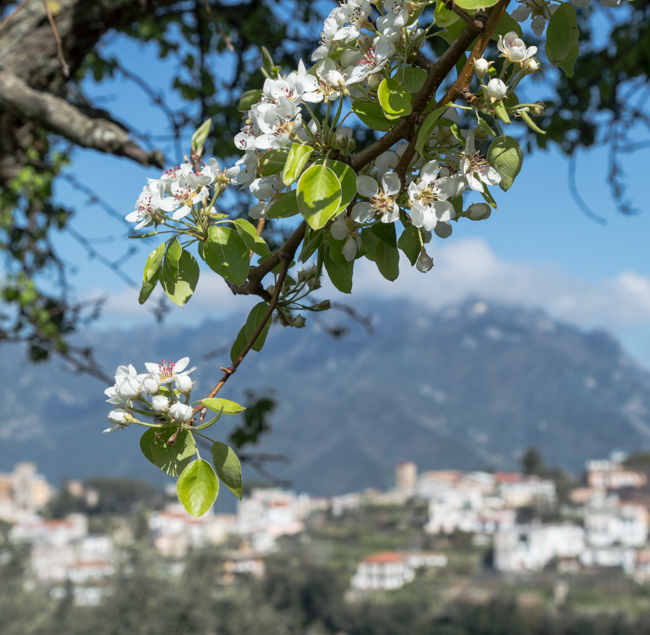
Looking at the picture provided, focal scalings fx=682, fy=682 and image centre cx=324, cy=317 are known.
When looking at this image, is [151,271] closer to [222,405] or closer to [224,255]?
[224,255]

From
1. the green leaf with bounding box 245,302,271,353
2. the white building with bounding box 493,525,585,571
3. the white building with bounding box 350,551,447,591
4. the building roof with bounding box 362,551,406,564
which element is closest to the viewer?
the green leaf with bounding box 245,302,271,353

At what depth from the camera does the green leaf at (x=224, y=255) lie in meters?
0.79

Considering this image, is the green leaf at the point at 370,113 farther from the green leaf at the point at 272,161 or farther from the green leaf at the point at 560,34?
the green leaf at the point at 560,34

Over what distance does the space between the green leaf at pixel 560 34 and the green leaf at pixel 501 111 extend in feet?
0.42

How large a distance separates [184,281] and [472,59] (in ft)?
1.33

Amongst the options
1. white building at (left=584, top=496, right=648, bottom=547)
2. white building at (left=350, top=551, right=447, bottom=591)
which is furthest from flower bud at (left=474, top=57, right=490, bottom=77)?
white building at (left=584, top=496, right=648, bottom=547)

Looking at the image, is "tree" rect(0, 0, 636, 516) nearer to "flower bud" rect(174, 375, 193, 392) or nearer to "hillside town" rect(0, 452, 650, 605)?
"flower bud" rect(174, 375, 193, 392)

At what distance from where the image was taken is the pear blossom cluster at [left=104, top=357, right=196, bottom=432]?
0.69 metres

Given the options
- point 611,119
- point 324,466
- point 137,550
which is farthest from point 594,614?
point 324,466

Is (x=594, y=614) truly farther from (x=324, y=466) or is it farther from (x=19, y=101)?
(x=324, y=466)

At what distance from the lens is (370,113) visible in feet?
2.53

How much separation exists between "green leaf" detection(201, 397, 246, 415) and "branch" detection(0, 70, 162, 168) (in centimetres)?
157

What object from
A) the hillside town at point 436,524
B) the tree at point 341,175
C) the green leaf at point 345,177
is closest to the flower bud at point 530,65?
the tree at point 341,175

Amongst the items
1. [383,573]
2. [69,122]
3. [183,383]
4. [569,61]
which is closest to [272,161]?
[183,383]
